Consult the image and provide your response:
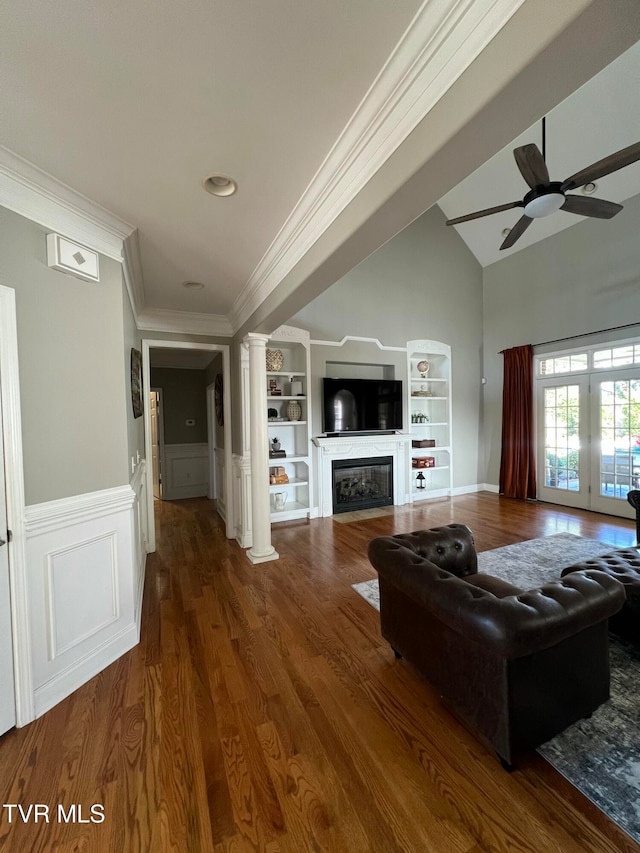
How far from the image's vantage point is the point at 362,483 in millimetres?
5590

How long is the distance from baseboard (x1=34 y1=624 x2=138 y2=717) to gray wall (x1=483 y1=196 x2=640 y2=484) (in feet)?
20.8

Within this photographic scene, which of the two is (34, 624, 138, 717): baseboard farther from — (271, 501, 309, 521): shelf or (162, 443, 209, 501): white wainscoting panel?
(162, 443, 209, 501): white wainscoting panel

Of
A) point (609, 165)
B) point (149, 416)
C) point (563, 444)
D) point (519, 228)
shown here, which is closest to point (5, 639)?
point (149, 416)

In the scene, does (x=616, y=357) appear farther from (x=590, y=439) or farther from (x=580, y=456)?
(x=580, y=456)

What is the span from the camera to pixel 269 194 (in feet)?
6.17

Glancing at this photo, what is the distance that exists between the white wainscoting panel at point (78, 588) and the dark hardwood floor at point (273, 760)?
0.44 feet

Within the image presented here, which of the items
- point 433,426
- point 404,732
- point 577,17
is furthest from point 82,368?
point 433,426

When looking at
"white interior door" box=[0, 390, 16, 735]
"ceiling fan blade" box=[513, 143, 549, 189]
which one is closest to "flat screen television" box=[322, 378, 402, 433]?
"ceiling fan blade" box=[513, 143, 549, 189]

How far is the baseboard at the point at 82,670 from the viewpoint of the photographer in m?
1.74

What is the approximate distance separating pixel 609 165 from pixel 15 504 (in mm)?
3935

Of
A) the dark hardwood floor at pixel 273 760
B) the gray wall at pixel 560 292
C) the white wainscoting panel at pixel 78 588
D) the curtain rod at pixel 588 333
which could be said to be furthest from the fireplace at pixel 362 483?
the white wainscoting panel at pixel 78 588

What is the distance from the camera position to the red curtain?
5895mm

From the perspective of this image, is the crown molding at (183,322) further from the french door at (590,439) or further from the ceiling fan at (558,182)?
the french door at (590,439)


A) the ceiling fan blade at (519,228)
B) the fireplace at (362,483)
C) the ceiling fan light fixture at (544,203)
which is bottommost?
the fireplace at (362,483)
